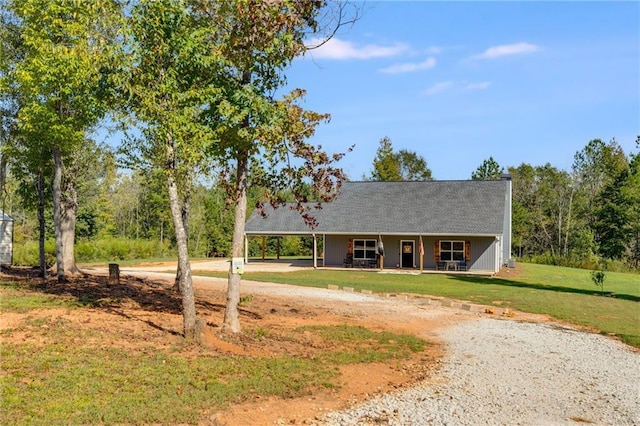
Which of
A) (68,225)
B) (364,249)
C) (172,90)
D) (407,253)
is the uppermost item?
(172,90)

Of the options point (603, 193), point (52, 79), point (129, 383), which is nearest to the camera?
point (129, 383)

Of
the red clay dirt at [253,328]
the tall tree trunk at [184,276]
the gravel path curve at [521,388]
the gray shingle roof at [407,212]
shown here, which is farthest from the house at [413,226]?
the tall tree trunk at [184,276]

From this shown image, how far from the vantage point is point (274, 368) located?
856 centimetres

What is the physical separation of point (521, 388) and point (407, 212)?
27.8 metres

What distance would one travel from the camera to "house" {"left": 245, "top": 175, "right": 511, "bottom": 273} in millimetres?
33438

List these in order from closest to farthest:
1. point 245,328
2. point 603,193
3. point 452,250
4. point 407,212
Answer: point 245,328, point 452,250, point 407,212, point 603,193

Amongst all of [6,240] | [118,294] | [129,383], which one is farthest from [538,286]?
[6,240]

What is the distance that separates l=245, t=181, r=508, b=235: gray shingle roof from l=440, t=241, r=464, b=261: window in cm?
127

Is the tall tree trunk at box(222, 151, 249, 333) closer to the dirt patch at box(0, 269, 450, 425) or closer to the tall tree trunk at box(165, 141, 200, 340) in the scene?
the dirt patch at box(0, 269, 450, 425)

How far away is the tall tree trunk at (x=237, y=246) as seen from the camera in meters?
10.5

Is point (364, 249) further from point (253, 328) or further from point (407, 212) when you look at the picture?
point (253, 328)

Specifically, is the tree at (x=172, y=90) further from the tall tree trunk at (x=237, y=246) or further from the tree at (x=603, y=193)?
the tree at (x=603, y=193)

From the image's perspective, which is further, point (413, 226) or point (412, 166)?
point (412, 166)

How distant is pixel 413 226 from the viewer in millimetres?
33969
